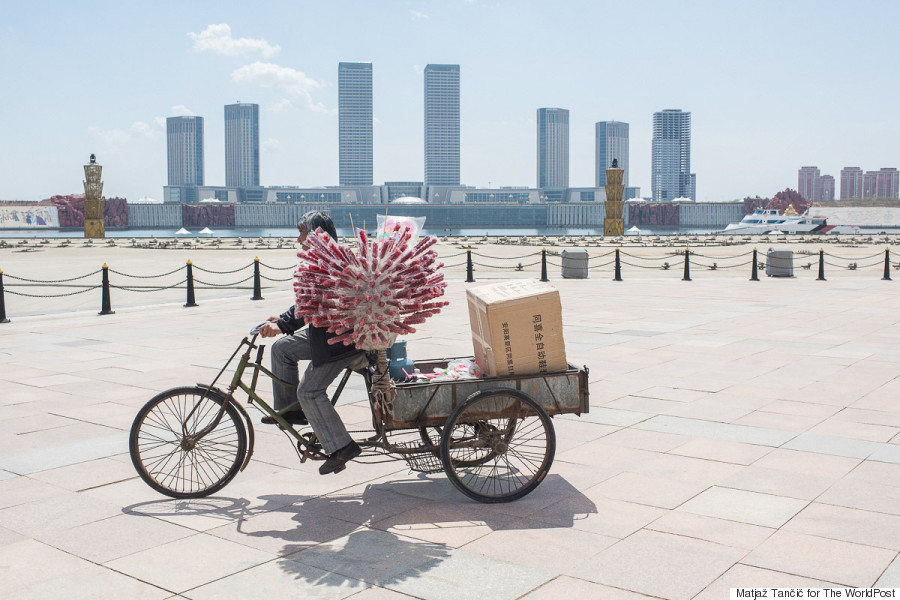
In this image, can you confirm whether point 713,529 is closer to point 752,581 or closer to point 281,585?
point 752,581

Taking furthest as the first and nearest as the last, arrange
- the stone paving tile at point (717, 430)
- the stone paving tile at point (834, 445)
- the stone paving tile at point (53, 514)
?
the stone paving tile at point (717, 430)
the stone paving tile at point (834, 445)
the stone paving tile at point (53, 514)

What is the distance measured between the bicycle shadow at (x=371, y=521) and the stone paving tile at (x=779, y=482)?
42.9 inches

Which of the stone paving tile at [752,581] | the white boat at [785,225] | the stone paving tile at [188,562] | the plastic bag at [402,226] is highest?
the white boat at [785,225]

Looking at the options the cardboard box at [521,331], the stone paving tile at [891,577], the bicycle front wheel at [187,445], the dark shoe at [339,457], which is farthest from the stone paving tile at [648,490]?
the bicycle front wheel at [187,445]

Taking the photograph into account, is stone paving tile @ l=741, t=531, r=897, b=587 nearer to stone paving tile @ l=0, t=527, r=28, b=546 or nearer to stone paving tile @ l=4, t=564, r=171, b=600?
stone paving tile @ l=4, t=564, r=171, b=600

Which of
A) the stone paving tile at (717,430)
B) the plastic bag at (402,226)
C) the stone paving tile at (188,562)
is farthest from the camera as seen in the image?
the stone paving tile at (717,430)

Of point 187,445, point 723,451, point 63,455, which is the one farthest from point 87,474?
point 723,451

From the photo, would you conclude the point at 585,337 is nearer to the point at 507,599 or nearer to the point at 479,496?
the point at 479,496

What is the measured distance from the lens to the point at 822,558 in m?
4.05

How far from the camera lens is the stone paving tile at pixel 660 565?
148 inches

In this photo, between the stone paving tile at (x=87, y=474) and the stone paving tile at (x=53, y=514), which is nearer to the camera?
the stone paving tile at (x=53, y=514)

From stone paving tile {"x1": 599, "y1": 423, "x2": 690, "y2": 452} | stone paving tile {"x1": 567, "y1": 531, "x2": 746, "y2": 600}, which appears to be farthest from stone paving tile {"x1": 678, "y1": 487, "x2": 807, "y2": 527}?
stone paving tile {"x1": 599, "y1": 423, "x2": 690, "y2": 452}

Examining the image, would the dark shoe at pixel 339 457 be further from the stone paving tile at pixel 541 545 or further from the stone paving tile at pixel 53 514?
the stone paving tile at pixel 53 514

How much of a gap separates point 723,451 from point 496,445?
1946 mm
